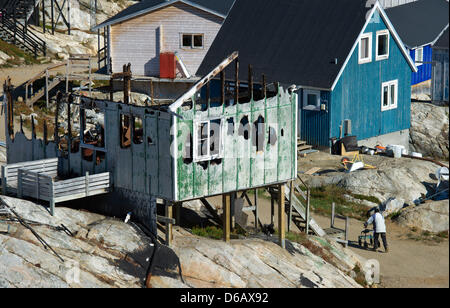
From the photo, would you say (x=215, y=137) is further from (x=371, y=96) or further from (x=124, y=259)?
(x=371, y=96)

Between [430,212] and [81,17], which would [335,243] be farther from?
[81,17]

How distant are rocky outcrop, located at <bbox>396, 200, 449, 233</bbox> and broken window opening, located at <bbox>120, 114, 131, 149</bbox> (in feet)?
40.8

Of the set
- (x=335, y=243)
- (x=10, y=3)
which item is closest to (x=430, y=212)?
(x=335, y=243)

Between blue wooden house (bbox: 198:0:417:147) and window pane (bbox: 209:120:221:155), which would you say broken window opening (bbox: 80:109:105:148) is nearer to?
window pane (bbox: 209:120:221:155)

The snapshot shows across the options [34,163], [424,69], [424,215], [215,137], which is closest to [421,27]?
[424,69]

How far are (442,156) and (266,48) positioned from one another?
12.3m

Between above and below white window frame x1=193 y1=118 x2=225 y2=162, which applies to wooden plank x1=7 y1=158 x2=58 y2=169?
below

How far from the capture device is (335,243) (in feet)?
124

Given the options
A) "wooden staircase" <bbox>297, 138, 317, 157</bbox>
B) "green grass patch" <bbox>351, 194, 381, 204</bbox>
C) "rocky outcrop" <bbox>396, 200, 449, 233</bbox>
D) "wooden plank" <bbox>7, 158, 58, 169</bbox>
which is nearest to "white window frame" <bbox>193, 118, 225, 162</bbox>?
"wooden plank" <bbox>7, 158, 58, 169</bbox>

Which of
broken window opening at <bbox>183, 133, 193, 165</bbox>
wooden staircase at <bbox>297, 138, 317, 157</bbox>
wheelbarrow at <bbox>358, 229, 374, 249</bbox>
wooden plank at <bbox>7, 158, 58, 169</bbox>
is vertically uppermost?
broken window opening at <bbox>183, 133, 193, 165</bbox>

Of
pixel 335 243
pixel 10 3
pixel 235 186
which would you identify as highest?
pixel 10 3

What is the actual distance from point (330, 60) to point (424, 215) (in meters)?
12.3

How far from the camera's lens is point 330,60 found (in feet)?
163

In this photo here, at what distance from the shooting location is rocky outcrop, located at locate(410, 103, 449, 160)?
56.5 meters
